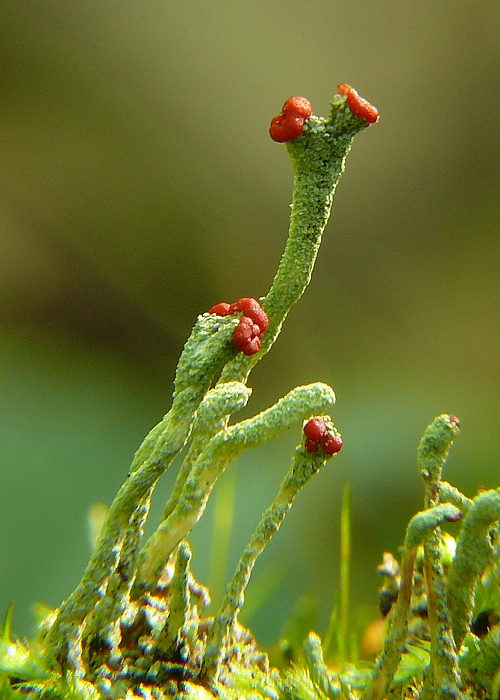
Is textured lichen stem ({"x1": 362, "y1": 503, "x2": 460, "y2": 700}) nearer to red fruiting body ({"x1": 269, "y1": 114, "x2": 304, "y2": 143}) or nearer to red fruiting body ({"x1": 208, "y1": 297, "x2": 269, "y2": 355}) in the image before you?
red fruiting body ({"x1": 208, "y1": 297, "x2": 269, "y2": 355})

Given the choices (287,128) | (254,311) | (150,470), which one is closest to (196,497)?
(150,470)

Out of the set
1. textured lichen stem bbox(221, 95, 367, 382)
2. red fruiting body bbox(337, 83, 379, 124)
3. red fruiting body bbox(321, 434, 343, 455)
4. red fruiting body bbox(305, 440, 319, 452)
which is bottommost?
red fruiting body bbox(305, 440, 319, 452)

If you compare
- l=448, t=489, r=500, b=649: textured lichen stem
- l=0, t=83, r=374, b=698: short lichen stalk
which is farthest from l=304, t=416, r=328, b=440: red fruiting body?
l=448, t=489, r=500, b=649: textured lichen stem

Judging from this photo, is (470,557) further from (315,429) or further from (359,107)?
(359,107)

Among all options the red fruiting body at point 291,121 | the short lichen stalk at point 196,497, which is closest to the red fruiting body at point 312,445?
the short lichen stalk at point 196,497

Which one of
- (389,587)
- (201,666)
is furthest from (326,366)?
(201,666)

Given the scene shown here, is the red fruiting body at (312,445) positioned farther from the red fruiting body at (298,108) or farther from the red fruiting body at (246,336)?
the red fruiting body at (298,108)
